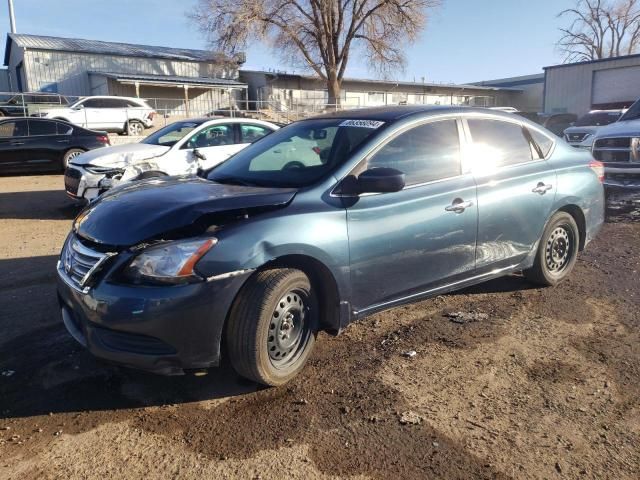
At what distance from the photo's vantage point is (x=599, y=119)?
14164 millimetres

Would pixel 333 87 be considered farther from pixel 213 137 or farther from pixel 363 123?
pixel 363 123

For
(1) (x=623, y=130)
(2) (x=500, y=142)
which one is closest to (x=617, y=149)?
(1) (x=623, y=130)

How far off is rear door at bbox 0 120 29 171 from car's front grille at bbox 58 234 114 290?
36.0ft

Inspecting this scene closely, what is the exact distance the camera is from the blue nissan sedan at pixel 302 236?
2.87 meters

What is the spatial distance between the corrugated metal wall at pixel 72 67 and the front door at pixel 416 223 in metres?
34.8

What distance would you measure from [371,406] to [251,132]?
741 cm

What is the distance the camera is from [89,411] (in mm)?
3029

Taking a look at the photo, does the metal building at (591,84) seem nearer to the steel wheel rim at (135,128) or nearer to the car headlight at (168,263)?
the steel wheel rim at (135,128)

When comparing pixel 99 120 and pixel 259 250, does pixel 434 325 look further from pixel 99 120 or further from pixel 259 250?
pixel 99 120

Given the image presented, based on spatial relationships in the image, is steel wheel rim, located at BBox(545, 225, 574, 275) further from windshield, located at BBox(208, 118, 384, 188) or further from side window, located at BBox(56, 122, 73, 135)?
side window, located at BBox(56, 122, 73, 135)

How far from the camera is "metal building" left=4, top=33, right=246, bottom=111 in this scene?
107 feet

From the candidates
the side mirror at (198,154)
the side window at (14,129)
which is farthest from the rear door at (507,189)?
the side window at (14,129)

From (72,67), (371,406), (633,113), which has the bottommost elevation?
(371,406)

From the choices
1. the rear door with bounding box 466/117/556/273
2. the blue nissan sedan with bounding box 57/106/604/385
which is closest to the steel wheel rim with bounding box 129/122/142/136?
the blue nissan sedan with bounding box 57/106/604/385
